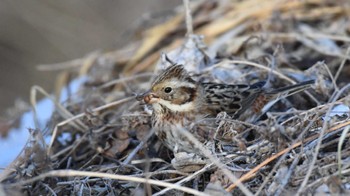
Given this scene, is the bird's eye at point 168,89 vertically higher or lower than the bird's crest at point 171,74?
lower

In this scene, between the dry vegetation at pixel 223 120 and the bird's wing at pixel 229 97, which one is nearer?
the dry vegetation at pixel 223 120

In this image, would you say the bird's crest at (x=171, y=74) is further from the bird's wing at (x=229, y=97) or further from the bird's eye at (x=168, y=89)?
the bird's wing at (x=229, y=97)

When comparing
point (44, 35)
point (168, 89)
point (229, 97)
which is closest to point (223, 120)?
point (168, 89)

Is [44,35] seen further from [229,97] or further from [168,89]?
[168,89]

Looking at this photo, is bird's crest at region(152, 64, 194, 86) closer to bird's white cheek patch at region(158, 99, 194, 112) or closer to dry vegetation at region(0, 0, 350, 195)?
bird's white cheek patch at region(158, 99, 194, 112)

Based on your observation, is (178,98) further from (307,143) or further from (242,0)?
(242,0)

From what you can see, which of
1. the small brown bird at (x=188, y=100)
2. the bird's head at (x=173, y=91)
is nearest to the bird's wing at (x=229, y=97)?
the small brown bird at (x=188, y=100)

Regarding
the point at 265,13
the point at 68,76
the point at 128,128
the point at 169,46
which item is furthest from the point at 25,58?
the point at 128,128
